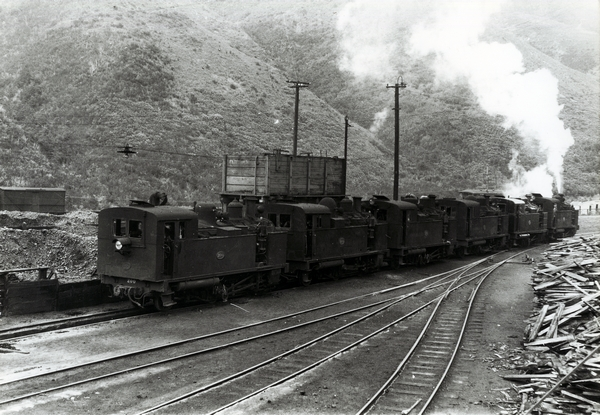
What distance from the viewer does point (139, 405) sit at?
779 centimetres

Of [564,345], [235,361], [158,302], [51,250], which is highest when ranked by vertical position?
[51,250]

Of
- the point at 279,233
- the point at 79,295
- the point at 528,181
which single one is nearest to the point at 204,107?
the point at 528,181

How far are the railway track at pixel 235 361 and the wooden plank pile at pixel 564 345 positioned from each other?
5.37ft

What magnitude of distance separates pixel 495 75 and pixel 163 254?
65.2 m

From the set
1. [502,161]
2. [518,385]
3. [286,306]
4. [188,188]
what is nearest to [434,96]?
[502,161]

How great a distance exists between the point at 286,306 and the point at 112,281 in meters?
4.34

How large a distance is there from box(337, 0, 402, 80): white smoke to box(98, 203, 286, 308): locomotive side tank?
6045 cm

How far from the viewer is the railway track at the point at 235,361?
8055 mm

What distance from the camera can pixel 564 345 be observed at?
33.4ft

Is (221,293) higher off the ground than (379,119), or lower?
lower

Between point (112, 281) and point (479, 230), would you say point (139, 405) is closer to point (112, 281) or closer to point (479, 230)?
point (112, 281)

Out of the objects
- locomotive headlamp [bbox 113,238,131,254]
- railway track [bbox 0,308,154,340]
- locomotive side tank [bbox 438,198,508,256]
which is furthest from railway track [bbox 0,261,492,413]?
locomotive side tank [bbox 438,198,508,256]

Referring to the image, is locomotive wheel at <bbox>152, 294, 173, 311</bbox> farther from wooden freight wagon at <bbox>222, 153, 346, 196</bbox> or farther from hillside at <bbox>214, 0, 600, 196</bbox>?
hillside at <bbox>214, 0, 600, 196</bbox>

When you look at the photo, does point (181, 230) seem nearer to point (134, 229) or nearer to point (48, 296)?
point (134, 229)
